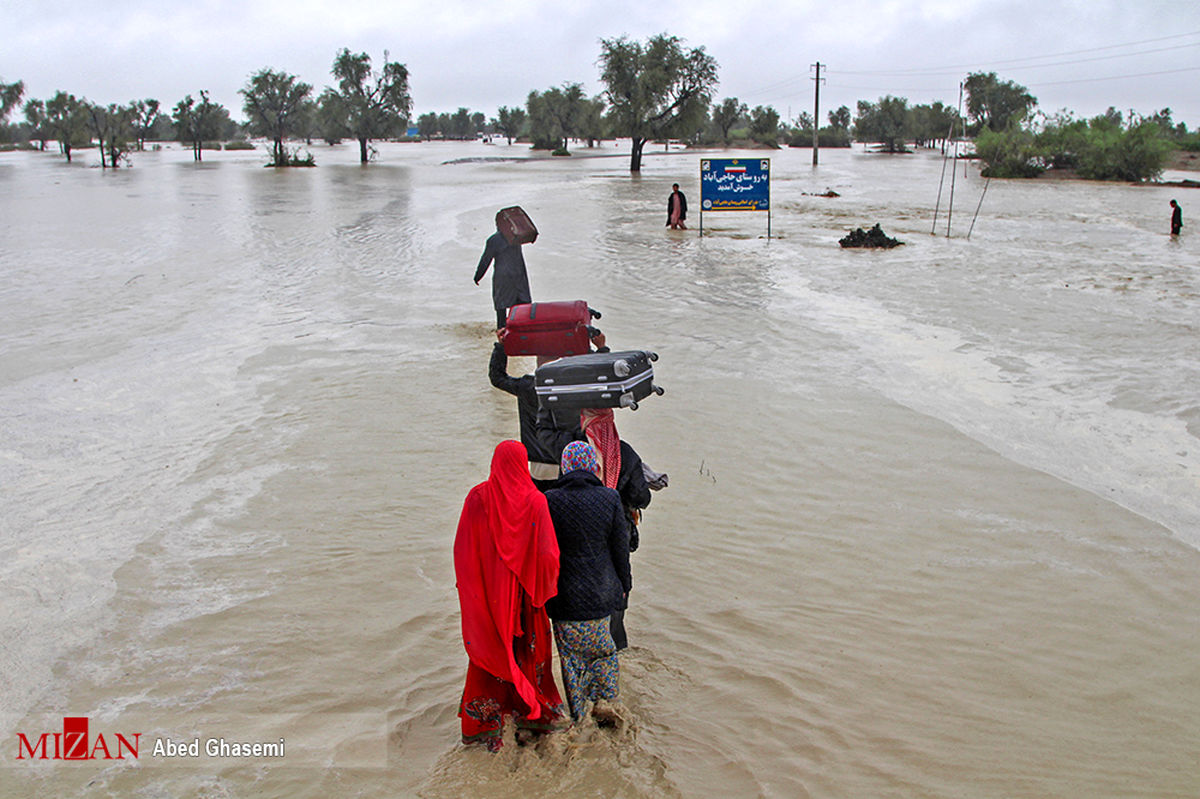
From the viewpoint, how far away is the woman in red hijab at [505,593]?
Answer: 3416 millimetres

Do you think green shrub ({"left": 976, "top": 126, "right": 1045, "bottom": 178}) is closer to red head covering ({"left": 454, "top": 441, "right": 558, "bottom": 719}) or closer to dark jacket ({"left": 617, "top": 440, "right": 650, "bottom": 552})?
dark jacket ({"left": 617, "top": 440, "right": 650, "bottom": 552})

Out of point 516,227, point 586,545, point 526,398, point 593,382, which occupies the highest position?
point 516,227

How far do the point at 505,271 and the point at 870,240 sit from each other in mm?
14007

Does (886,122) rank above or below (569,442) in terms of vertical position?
above

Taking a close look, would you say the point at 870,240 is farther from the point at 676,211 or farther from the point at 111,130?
the point at 111,130

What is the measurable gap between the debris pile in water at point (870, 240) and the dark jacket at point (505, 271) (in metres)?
13.5

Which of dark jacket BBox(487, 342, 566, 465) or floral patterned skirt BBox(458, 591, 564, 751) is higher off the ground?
dark jacket BBox(487, 342, 566, 465)

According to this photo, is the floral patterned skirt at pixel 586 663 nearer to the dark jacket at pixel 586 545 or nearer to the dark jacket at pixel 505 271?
the dark jacket at pixel 586 545

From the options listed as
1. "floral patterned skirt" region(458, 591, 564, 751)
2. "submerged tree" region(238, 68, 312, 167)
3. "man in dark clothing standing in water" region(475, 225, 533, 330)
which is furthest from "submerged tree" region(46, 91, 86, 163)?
"floral patterned skirt" region(458, 591, 564, 751)

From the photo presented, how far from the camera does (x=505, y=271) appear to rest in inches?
357

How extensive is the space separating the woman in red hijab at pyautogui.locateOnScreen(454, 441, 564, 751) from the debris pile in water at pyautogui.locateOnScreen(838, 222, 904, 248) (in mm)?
18700

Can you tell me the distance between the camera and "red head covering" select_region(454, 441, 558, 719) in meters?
3.41

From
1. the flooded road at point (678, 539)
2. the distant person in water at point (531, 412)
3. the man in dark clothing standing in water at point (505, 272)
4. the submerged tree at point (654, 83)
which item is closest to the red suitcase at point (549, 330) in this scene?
the distant person in water at point (531, 412)

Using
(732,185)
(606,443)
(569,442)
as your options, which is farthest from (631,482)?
(732,185)
